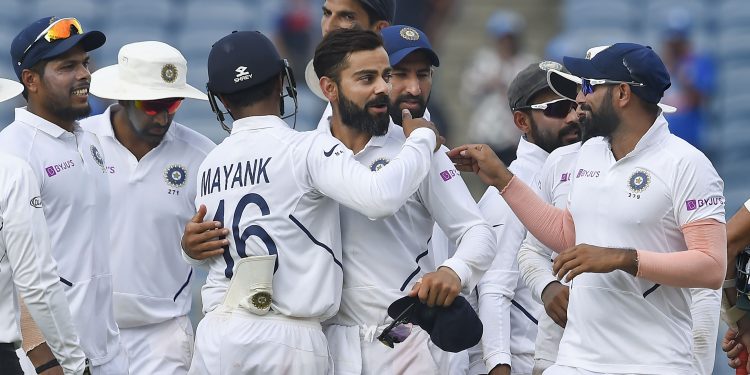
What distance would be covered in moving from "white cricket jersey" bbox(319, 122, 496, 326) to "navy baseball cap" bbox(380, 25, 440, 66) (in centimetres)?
60

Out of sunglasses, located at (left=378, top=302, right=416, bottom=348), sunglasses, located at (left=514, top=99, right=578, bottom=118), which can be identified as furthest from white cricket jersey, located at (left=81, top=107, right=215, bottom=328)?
sunglasses, located at (left=378, top=302, right=416, bottom=348)

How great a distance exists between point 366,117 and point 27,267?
1.45 metres

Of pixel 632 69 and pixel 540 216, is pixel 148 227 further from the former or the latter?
pixel 632 69

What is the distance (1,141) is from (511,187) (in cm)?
216

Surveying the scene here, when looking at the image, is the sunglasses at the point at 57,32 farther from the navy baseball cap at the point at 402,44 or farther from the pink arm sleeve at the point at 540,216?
the pink arm sleeve at the point at 540,216

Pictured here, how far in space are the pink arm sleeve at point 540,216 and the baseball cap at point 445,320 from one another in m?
0.68

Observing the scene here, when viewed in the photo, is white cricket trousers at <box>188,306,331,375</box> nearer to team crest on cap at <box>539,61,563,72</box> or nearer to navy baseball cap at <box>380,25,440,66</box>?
navy baseball cap at <box>380,25,440,66</box>

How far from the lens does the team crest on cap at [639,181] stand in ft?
17.1

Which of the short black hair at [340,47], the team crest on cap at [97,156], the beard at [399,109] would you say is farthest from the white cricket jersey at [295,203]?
the team crest on cap at [97,156]

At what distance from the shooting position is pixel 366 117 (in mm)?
5422

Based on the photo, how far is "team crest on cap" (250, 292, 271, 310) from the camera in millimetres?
5246

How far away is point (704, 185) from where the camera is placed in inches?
201

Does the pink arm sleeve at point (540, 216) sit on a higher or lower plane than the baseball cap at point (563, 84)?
lower

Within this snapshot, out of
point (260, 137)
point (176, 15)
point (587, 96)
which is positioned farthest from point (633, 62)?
point (176, 15)
